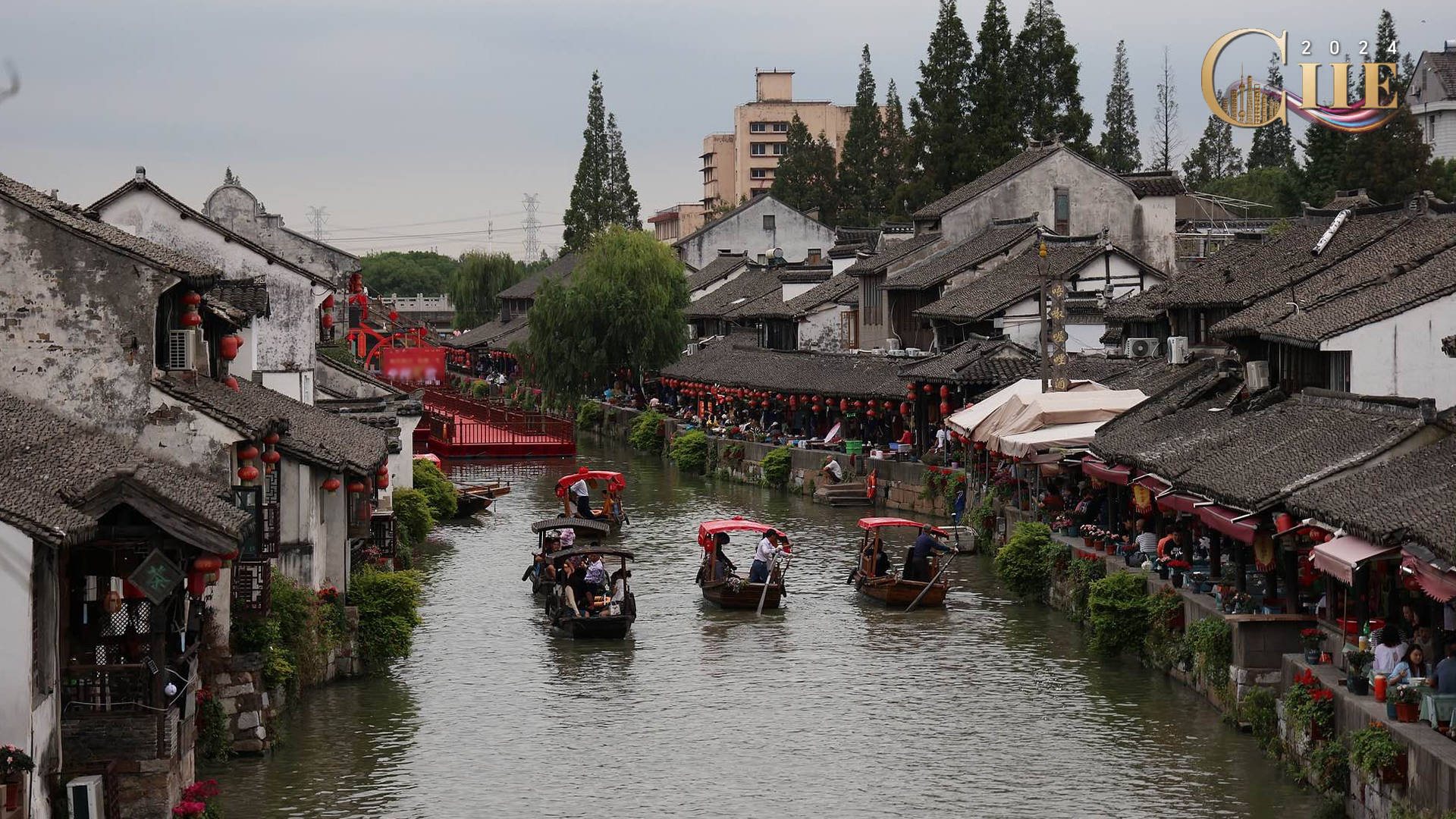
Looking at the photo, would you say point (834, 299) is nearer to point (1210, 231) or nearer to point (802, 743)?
point (1210, 231)

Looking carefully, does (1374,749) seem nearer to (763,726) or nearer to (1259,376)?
(763,726)

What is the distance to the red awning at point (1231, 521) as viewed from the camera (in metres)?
24.0

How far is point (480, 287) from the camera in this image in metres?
130

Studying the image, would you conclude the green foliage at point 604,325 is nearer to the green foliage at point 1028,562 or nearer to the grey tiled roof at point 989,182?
the grey tiled roof at point 989,182

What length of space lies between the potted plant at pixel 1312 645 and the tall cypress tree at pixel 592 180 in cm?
9398

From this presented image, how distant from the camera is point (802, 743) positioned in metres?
25.4

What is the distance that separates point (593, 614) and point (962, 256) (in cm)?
3531

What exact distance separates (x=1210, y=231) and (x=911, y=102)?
21.0 meters

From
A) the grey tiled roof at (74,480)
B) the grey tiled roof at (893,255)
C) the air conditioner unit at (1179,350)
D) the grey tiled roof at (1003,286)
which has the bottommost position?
the grey tiled roof at (74,480)

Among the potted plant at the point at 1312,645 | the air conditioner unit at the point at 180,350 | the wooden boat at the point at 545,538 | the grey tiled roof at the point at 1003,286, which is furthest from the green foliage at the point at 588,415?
the potted plant at the point at 1312,645

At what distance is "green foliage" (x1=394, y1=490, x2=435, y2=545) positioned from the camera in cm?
A: 4397

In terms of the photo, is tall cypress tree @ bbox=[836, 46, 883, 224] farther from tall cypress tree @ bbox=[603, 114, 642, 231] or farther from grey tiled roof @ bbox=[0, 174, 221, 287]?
grey tiled roof @ bbox=[0, 174, 221, 287]

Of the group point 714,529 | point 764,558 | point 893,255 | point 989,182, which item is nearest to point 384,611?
point 714,529

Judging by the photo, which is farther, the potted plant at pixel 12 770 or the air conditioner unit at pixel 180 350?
the air conditioner unit at pixel 180 350
